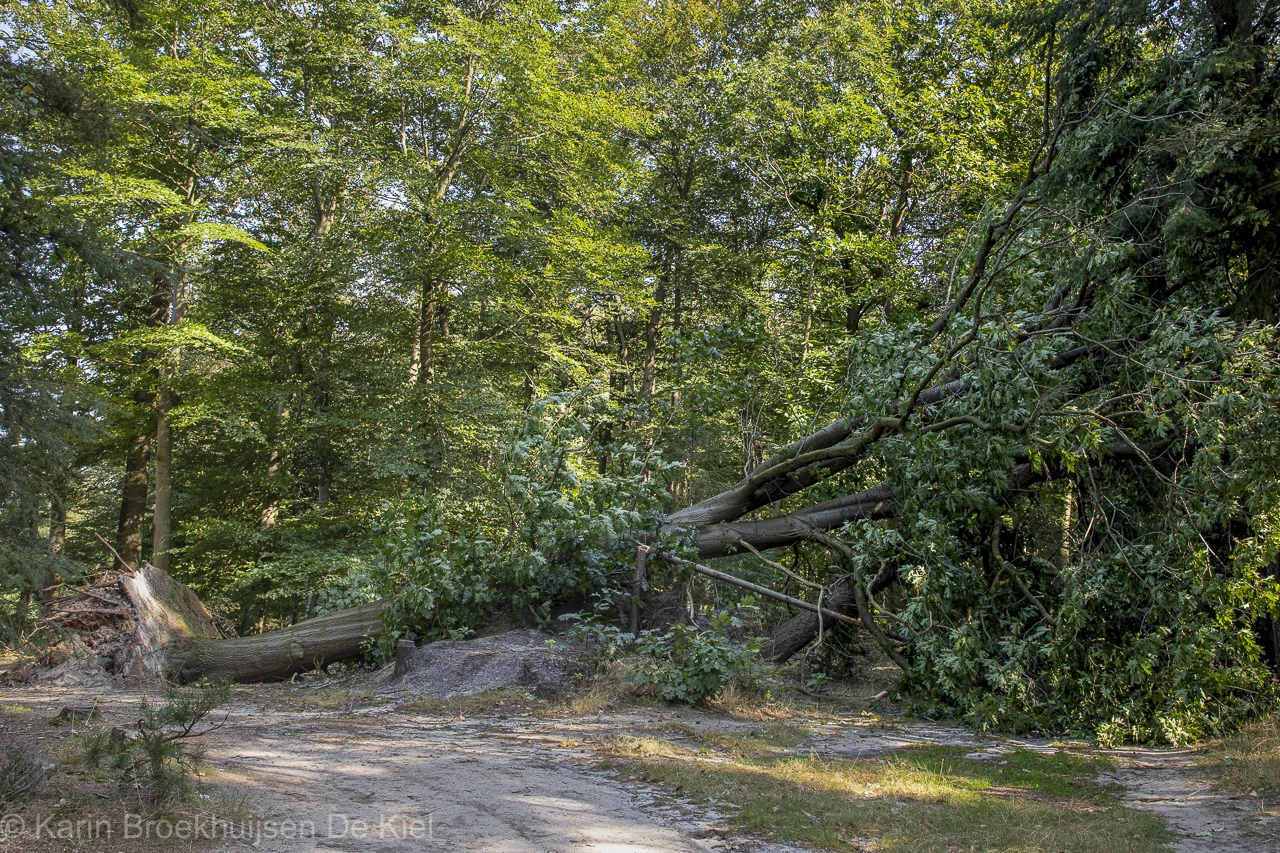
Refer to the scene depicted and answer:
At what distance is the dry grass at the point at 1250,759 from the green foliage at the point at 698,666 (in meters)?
3.17

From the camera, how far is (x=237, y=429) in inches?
553

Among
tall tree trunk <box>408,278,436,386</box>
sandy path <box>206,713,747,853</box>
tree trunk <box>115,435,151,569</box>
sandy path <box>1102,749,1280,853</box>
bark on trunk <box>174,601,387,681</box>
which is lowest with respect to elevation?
sandy path <box>1102,749,1280,853</box>

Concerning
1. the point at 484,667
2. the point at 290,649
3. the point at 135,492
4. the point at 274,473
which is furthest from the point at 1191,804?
the point at 135,492

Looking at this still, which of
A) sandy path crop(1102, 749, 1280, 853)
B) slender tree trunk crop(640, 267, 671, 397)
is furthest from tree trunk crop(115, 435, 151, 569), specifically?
sandy path crop(1102, 749, 1280, 853)

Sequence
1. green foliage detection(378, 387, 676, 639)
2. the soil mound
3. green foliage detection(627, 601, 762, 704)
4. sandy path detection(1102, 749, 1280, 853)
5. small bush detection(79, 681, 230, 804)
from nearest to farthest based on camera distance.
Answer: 1. small bush detection(79, 681, 230, 804)
2. sandy path detection(1102, 749, 1280, 853)
3. green foliage detection(627, 601, 762, 704)
4. the soil mound
5. green foliage detection(378, 387, 676, 639)

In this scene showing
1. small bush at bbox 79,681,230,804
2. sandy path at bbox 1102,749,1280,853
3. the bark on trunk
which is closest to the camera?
small bush at bbox 79,681,230,804

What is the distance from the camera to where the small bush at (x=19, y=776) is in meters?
3.13

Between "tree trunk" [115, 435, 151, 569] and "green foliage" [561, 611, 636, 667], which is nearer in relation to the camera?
"green foliage" [561, 611, 636, 667]

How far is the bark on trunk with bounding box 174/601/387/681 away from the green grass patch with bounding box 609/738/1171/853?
13.6 feet

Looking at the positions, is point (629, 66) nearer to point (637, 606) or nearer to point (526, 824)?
point (637, 606)

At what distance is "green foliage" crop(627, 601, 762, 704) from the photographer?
6.96 m

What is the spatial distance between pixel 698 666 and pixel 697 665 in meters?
0.01

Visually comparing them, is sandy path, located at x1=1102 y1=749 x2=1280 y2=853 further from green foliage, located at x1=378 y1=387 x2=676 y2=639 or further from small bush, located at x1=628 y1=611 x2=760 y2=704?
green foliage, located at x1=378 y1=387 x2=676 y2=639

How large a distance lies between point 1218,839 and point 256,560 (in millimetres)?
15091
